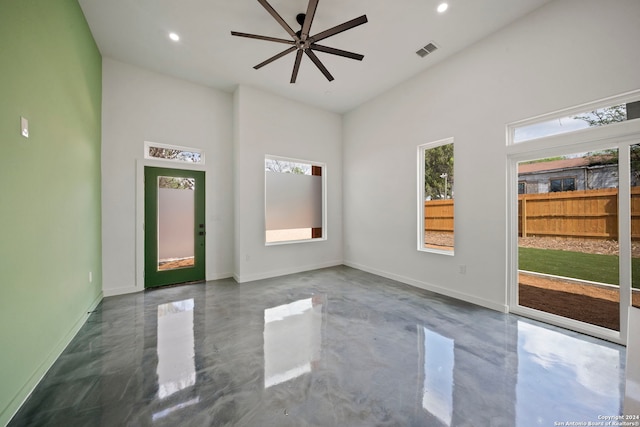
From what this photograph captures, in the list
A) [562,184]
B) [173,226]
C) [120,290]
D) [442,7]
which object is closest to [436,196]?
[562,184]

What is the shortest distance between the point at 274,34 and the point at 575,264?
4.75 m

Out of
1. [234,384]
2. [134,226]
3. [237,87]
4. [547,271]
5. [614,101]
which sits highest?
[237,87]

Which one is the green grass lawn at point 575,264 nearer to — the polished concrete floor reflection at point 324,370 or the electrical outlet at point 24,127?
the polished concrete floor reflection at point 324,370

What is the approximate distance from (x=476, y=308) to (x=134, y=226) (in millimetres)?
5338

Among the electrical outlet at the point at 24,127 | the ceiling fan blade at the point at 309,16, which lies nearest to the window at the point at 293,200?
the ceiling fan blade at the point at 309,16

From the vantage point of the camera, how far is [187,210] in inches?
177

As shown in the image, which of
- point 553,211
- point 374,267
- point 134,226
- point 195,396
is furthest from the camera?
point 374,267

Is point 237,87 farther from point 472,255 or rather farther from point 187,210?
point 472,255

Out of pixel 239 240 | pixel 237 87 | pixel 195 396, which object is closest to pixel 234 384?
pixel 195 396

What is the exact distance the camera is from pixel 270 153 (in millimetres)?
4949

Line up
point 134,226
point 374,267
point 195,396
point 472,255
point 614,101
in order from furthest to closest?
point 374,267
point 134,226
point 472,255
point 614,101
point 195,396

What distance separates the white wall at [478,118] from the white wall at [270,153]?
694mm

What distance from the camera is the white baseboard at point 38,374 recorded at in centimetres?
156

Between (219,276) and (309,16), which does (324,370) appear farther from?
(219,276)
